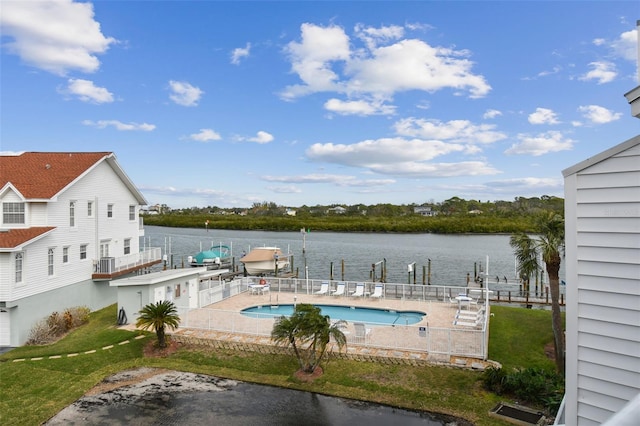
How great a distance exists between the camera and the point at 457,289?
2597 centimetres

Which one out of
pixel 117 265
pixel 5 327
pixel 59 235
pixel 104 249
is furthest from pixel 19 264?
pixel 104 249

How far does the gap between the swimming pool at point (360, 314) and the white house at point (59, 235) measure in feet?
31.4

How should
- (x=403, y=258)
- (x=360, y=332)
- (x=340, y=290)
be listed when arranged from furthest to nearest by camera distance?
1. (x=403, y=258)
2. (x=340, y=290)
3. (x=360, y=332)

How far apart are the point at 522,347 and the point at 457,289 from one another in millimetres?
9342

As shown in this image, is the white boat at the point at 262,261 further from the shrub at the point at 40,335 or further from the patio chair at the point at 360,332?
the patio chair at the point at 360,332

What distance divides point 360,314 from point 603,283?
59.9 ft

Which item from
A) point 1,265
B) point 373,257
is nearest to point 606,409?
point 1,265

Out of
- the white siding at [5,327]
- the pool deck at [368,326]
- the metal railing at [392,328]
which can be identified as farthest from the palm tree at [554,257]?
the white siding at [5,327]

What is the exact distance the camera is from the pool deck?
15.6m

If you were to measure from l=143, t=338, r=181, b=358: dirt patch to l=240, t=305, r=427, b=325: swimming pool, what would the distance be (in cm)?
430

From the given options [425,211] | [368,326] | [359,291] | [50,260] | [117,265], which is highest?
[425,211]

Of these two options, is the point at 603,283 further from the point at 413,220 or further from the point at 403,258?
the point at 413,220

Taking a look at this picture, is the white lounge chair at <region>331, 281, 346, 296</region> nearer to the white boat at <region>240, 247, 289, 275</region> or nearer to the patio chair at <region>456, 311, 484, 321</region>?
the patio chair at <region>456, 311, 484, 321</region>

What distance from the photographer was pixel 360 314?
23.5m
